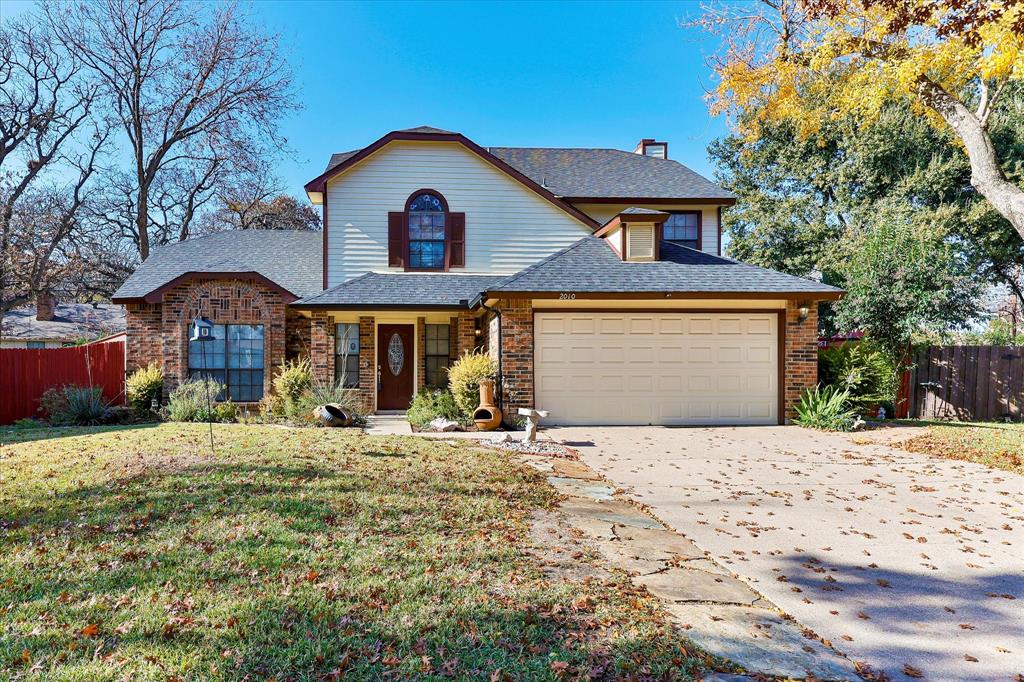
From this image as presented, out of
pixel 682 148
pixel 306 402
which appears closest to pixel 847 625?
pixel 306 402

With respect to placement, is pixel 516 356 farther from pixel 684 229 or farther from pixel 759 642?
pixel 759 642

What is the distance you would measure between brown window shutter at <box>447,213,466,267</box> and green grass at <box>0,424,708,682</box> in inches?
319

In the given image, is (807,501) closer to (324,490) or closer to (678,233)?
(324,490)

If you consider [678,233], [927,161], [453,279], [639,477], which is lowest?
[639,477]

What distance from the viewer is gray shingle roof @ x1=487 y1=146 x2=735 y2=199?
51.0ft

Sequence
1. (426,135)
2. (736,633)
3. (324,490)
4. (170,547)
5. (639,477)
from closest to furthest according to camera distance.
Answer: (736,633) < (170,547) < (324,490) < (639,477) < (426,135)

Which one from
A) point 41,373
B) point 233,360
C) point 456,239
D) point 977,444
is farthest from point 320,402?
point 977,444

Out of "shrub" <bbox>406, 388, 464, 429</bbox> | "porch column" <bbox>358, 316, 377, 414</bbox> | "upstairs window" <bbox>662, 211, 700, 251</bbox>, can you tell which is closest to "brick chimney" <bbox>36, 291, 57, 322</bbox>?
"porch column" <bbox>358, 316, 377, 414</bbox>

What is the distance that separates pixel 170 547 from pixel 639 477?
16.3 feet

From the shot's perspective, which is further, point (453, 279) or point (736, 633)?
point (453, 279)

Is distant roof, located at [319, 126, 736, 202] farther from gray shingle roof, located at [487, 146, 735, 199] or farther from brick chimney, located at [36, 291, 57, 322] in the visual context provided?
brick chimney, located at [36, 291, 57, 322]

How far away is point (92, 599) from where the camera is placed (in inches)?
132

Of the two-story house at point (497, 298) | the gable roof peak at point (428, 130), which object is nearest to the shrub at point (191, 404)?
the two-story house at point (497, 298)

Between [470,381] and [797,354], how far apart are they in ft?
21.7
